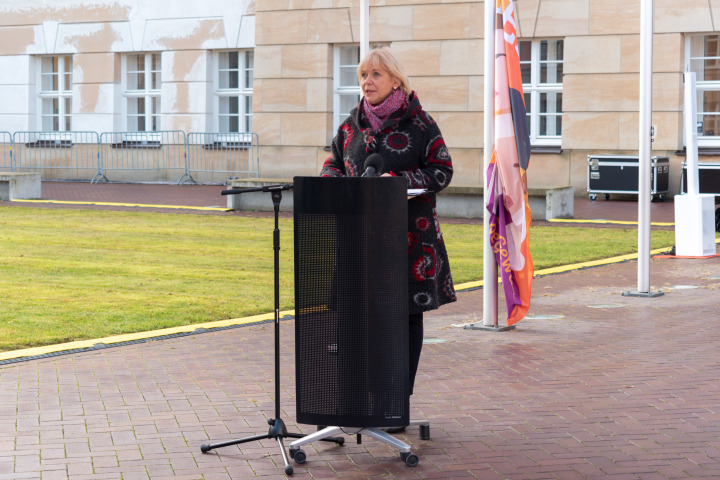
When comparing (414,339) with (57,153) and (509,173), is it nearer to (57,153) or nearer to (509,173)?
(509,173)

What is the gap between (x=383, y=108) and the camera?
532 cm

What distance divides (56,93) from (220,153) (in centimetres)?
591

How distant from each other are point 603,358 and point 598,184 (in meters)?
15.8

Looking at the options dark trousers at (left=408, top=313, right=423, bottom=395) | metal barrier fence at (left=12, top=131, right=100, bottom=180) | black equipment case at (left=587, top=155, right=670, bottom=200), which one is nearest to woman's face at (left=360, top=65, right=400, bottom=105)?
dark trousers at (left=408, top=313, right=423, bottom=395)

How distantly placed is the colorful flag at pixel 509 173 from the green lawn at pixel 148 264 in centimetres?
224

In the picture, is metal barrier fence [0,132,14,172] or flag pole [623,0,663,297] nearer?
flag pole [623,0,663,297]

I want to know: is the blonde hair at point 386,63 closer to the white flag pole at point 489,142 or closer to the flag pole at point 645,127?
the white flag pole at point 489,142

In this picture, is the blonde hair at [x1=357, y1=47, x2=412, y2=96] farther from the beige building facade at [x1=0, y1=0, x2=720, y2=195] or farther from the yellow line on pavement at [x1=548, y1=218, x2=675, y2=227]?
the beige building facade at [x1=0, y1=0, x2=720, y2=195]

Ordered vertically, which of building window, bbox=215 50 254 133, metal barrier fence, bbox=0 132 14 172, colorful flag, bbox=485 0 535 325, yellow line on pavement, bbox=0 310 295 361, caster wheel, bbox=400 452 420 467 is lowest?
caster wheel, bbox=400 452 420 467

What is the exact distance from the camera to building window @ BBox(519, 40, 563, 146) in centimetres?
2431

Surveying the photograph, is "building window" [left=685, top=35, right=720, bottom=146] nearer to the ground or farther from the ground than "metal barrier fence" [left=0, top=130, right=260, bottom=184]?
farther from the ground

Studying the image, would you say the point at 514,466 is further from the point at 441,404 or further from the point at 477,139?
the point at 477,139

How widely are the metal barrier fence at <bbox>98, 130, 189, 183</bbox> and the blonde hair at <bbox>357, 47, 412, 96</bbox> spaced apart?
23.5 meters

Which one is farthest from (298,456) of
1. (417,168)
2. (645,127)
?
(645,127)
